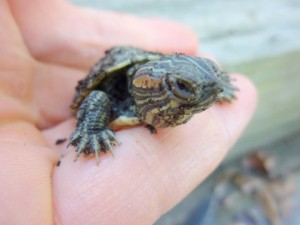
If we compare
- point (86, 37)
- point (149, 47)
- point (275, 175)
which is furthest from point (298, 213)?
point (86, 37)

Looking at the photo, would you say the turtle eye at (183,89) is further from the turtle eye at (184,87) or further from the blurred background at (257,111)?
the blurred background at (257,111)

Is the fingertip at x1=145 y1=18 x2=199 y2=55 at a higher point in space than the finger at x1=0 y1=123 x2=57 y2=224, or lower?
lower

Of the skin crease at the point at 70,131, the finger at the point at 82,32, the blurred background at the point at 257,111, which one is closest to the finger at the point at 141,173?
the skin crease at the point at 70,131

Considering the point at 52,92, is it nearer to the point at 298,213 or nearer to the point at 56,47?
the point at 56,47

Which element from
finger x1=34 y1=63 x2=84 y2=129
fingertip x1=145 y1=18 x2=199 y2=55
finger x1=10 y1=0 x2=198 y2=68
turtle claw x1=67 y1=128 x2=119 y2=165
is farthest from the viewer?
fingertip x1=145 y1=18 x2=199 y2=55

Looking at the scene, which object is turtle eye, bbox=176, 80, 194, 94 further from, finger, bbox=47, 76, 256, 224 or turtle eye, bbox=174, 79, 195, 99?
finger, bbox=47, 76, 256, 224

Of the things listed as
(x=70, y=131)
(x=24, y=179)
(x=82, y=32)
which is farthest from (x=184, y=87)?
(x=82, y=32)

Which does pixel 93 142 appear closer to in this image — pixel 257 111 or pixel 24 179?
pixel 24 179

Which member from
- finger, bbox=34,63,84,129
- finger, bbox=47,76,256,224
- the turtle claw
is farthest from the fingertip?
the turtle claw
